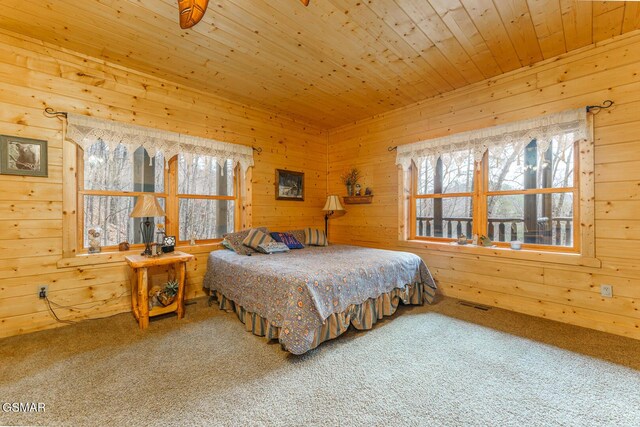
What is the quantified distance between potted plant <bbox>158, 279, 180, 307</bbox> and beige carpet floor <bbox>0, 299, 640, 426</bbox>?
0.23 meters

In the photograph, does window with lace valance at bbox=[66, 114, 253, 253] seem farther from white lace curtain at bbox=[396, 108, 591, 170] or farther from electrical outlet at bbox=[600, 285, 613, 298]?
electrical outlet at bbox=[600, 285, 613, 298]

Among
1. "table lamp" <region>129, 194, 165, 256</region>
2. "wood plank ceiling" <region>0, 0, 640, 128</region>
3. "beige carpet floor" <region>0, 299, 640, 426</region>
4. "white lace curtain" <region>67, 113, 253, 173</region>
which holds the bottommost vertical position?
"beige carpet floor" <region>0, 299, 640, 426</region>

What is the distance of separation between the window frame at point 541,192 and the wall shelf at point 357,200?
58cm

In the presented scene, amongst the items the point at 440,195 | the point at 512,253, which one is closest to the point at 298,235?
the point at 440,195

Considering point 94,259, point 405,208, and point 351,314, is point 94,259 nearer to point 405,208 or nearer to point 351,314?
point 351,314

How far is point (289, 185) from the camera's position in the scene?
175 inches

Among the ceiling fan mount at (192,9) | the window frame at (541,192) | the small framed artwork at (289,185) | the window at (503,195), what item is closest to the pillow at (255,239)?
the small framed artwork at (289,185)

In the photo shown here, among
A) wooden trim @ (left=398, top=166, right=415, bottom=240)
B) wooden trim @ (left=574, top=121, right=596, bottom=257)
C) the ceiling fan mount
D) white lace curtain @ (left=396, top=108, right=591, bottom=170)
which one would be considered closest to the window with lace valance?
the ceiling fan mount

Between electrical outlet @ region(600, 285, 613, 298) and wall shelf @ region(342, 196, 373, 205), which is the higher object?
wall shelf @ region(342, 196, 373, 205)

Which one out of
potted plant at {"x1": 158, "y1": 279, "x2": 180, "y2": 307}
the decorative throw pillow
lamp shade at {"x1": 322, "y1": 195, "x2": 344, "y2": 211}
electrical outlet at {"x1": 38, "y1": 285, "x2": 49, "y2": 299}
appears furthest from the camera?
lamp shade at {"x1": 322, "y1": 195, "x2": 344, "y2": 211}

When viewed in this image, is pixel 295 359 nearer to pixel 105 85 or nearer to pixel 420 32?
pixel 420 32

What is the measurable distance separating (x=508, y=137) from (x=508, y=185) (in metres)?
0.54

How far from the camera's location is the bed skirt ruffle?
2.28m

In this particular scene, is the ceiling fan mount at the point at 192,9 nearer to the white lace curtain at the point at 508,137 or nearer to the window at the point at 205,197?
the window at the point at 205,197
